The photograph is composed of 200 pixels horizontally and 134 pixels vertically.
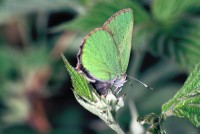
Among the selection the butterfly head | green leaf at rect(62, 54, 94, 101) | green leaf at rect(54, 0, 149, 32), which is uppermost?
green leaf at rect(54, 0, 149, 32)

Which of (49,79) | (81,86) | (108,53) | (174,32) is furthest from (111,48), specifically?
(49,79)

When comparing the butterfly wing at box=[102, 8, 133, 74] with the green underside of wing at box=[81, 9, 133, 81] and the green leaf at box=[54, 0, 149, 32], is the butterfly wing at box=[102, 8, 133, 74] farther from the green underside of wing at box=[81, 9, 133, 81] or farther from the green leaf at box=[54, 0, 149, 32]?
the green leaf at box=[54, 0, 149, 32]

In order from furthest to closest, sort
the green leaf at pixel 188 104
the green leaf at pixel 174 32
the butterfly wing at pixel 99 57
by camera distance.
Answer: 1. the green leaf at pixel 174 32
2. the butterfly wing at pixel 99 57
3. the green leaf at pixel 188 104

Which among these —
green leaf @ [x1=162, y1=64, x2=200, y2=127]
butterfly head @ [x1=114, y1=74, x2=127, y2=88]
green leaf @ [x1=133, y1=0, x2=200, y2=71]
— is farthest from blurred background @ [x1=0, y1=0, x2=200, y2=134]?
green leaf @ [x1=162, y1=64, x2=200, y2=127]

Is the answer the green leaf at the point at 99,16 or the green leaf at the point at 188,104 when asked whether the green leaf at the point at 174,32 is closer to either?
the green leaf at the point at 99,16

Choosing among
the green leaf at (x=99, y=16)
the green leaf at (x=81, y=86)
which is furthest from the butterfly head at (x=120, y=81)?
the green leaf at (x=99, y=16)

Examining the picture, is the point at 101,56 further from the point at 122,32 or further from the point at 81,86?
the point at 81,86

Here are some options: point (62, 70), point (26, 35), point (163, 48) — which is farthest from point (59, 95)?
point (163, 48)

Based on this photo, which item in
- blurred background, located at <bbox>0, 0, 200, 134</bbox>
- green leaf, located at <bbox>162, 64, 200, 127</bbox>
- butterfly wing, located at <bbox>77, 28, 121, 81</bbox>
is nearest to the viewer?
green leaf, located at <bbox>162, 64, 200, 127</bbox>
